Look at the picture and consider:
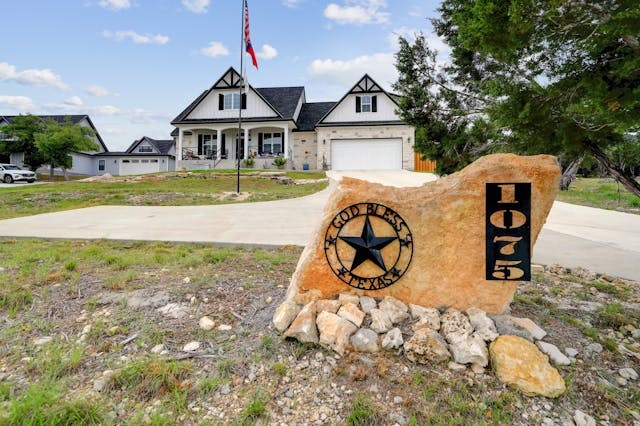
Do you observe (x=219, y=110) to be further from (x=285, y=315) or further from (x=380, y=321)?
(x=380, y=321)

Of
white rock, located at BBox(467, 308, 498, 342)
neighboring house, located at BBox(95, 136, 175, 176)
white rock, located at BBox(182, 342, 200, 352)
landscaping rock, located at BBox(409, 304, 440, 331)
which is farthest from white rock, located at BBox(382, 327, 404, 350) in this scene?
neighboring house, located at BBox(95, 136, 175, 176)

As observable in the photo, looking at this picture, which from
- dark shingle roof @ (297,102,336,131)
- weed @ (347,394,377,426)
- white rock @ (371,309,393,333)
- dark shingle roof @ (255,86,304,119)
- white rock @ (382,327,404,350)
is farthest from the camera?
dark shingle roof @ (297,102,336,131)

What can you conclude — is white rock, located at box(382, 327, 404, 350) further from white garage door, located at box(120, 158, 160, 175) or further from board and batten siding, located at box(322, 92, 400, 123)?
white garage door, located at box(120, 158, 160, 175)

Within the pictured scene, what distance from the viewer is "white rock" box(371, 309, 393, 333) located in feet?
8.29

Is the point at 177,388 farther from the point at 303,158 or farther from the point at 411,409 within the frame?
the point at 303,158

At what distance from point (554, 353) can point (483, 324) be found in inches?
17.9

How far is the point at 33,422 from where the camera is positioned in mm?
1723

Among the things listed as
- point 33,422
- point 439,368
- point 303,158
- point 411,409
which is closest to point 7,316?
point 33,422

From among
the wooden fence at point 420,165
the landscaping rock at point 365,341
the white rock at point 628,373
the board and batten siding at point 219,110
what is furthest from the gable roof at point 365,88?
the white rock at point 628,373

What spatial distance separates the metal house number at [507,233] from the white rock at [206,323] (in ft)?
7.28

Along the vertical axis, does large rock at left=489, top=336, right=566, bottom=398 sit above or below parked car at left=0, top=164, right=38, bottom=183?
below

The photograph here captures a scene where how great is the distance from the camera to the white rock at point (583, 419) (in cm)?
186

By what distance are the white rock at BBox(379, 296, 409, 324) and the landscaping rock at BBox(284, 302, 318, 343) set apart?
1.85 ft

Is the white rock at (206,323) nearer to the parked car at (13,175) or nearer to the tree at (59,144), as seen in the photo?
the parked car at (13,175)
